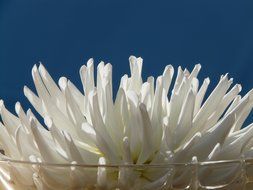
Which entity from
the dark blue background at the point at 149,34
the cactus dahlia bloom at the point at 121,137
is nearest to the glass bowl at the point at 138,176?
the cactus dahlia bloom at the point at 121,137

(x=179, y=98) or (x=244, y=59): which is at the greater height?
(x=244, y=59)

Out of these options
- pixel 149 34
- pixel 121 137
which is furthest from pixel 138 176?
pixel 149 34

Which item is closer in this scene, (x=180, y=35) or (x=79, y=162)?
(x=79, y=162)

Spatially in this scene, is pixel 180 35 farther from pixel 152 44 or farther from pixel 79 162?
pixel 79 162

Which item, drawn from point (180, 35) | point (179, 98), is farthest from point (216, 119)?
point (180, 35)

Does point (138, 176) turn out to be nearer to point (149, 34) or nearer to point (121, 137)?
point (121, 137)

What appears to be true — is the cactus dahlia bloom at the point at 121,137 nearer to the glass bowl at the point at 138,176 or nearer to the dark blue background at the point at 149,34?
the glass bowl at the point at 138,176

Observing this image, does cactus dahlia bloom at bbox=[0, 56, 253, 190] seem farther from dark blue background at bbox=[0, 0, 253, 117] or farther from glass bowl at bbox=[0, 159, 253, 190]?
dark blue background at bbox=[0, 0, 253, 117]
